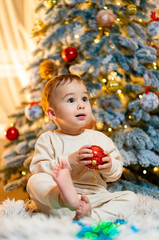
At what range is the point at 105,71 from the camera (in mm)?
1538

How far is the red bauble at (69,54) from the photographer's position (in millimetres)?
1538

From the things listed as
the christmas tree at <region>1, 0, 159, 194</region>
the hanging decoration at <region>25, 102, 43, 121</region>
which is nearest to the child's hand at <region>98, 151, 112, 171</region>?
the christmas tree at <region>1, 0, 159, 194</region>

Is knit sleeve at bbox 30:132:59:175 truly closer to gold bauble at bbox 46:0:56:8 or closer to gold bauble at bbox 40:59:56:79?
gold bauble at bbox 40:59:56:79

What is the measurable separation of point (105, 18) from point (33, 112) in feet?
2.04

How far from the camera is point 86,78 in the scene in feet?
5.28

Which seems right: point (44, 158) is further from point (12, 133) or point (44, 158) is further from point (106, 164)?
point (12, 133)

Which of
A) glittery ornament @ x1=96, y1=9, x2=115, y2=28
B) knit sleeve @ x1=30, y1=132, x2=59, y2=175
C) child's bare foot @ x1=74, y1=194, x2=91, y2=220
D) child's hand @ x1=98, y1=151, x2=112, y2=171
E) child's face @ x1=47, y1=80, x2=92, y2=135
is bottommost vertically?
child's bare foot @ x1=74, y1=194, x2=91, y2=220

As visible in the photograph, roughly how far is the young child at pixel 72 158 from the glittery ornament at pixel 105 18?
54 cm

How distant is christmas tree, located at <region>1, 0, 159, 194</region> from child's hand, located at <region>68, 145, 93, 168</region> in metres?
0.52

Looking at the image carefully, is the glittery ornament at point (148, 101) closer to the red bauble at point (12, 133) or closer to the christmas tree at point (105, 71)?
the christmas tree at point (105, 71)

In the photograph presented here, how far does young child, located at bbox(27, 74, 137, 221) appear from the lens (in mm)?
1000

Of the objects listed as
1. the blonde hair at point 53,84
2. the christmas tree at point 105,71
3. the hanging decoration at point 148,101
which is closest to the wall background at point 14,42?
the christmas tree at point 105,71

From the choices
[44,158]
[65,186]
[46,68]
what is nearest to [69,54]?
[46,68]

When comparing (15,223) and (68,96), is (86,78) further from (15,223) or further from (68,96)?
(15,223)
